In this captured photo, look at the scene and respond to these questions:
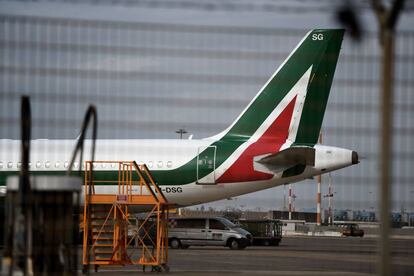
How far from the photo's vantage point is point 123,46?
10.3m

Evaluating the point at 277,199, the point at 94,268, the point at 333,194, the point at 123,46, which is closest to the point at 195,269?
the point at 94,268

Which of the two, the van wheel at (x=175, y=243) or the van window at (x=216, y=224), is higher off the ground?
the van window at (x=216, y=224)

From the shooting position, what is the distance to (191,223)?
1403 inches

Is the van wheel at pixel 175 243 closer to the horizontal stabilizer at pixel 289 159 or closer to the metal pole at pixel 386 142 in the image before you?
the horizontal stabilizer at pixel 289 159

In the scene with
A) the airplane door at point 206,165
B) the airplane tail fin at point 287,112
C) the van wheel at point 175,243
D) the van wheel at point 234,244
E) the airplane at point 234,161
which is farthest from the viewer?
the van wheel at point 175,243

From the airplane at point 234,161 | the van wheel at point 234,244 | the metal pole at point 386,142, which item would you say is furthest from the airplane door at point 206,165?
the metal pole at point 386,142

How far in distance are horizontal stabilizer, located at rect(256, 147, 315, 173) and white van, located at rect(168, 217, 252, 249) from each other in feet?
20.8

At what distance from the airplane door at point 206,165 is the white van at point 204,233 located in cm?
516

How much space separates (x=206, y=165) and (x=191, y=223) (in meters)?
6.02

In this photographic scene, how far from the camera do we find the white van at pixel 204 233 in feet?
116

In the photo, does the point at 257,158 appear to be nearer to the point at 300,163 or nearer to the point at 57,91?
the point at 300,163

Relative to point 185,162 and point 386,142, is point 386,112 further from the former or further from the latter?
point 185,162

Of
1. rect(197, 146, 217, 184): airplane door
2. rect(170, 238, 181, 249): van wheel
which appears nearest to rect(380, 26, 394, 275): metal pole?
rect(197, 146, 217, 184): airplane door

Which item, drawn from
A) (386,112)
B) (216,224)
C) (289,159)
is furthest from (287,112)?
(386,112)
